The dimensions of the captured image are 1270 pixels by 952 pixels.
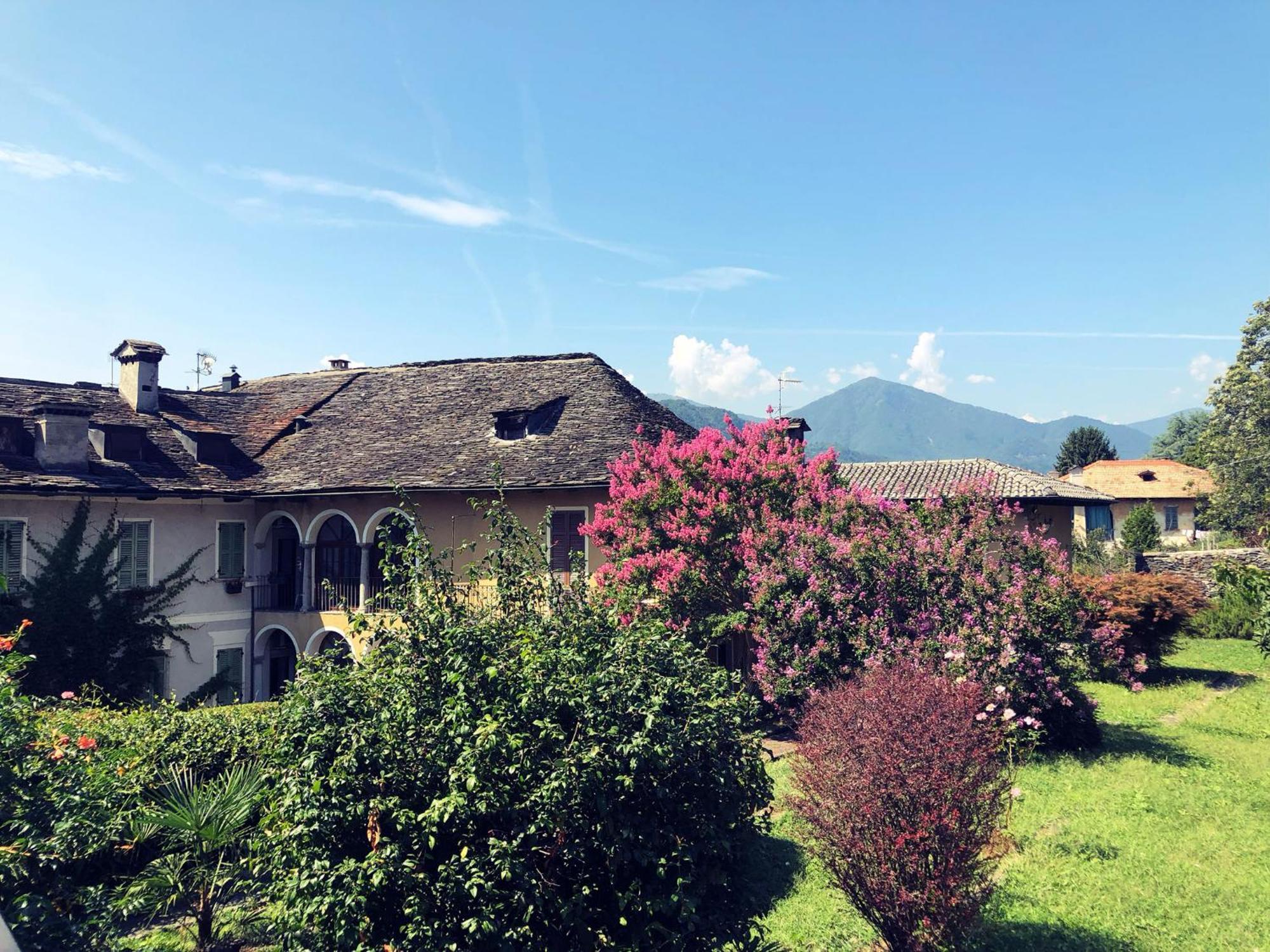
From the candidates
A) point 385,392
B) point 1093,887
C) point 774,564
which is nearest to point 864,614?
point 774,564

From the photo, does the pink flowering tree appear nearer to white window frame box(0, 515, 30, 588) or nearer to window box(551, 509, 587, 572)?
window box(551, 509, 587, 572)

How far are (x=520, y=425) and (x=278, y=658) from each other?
32.2ft

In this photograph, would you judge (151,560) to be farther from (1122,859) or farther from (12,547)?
(1122,859)

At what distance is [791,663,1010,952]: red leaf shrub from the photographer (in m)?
6.70

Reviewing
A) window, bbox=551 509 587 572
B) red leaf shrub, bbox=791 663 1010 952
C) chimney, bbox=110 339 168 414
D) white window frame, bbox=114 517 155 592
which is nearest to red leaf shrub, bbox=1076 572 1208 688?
window, bbox=551 509 587 572

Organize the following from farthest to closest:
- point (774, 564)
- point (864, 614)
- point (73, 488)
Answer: point (73, 488) < point (774, 564) < point (864, 614)

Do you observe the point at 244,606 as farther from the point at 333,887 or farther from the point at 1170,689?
the point at 1170,689

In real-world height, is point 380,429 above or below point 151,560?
above

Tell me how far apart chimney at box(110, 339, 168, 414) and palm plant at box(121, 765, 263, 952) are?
55.8 feet

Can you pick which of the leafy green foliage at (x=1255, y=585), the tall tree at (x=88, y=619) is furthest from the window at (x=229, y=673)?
the leafy green foliage at (x=1255, y=585)

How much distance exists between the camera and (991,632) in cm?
1250

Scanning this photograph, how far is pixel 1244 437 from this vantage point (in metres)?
40.7

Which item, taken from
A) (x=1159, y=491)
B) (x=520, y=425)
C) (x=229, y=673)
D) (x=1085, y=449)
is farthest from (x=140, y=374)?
(x=1085, y=449)

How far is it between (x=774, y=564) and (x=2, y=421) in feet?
57.9
